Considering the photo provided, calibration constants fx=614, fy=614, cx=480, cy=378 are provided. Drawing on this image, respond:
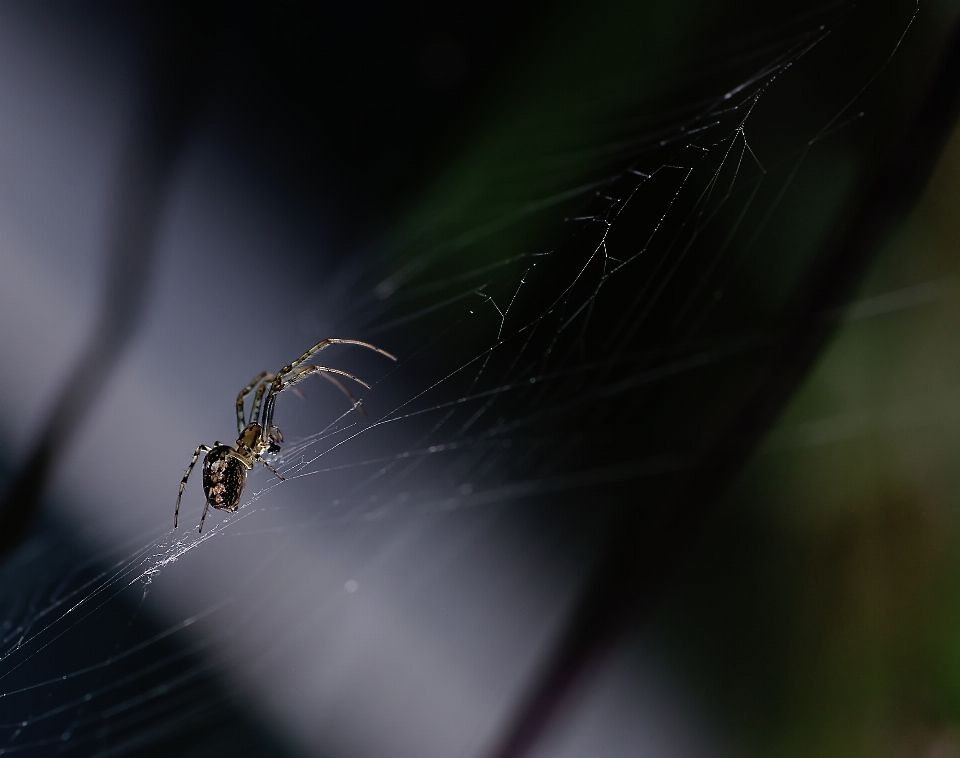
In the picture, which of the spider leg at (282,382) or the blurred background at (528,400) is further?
the spider leg at (282,382)

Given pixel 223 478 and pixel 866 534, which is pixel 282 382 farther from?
pixel 866 534

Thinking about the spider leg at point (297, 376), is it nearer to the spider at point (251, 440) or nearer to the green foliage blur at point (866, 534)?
the spider at point (251, 440)

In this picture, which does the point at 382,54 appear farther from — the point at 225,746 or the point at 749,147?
the point at 225,746

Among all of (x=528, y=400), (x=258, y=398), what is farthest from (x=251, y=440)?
(x=528, y=400)

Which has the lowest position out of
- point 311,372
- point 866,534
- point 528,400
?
point 866,534

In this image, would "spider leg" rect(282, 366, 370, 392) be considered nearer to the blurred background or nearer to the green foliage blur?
the blurred background

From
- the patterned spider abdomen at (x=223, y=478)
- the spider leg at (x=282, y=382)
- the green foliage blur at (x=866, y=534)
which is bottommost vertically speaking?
the green foliage blur at (x=866, y=534)

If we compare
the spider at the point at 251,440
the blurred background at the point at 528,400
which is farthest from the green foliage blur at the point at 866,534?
the spider at the point at 251,440
